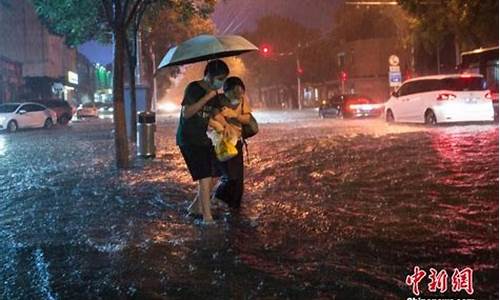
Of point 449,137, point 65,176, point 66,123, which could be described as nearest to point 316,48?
point 66,123

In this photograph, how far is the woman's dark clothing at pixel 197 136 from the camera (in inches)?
280

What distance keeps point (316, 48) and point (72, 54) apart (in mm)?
27609

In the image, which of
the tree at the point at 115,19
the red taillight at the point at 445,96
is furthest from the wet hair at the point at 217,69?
the red taillight at the point at 445,96

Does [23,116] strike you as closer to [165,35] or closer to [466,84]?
[165,35]

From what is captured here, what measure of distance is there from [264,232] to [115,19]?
311 inches

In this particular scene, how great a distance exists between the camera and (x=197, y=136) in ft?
23.6

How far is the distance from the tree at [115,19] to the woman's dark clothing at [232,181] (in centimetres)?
568

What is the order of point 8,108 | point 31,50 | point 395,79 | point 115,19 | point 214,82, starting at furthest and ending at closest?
point 31,50 < point 8,108 < point 395,79 < point 115,19 < point 214,82

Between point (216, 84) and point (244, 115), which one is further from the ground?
point (216, 84)

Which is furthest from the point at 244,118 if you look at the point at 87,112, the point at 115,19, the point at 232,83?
the point at 87,112

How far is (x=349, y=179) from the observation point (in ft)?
34.0

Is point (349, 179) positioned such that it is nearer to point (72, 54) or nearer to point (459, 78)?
point (459, 78)

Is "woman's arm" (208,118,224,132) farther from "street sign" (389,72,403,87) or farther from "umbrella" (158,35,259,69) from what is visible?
"street sign" (389,72,403,87)

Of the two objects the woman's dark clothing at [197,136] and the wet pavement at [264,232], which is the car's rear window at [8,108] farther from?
the woman's dark clothing at [197,136]
